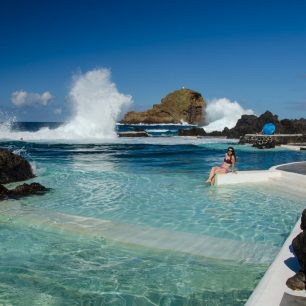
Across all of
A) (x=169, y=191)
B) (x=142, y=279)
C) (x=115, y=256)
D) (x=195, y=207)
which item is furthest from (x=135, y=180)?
(x=142, y=279)

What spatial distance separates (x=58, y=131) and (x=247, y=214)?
53.0m

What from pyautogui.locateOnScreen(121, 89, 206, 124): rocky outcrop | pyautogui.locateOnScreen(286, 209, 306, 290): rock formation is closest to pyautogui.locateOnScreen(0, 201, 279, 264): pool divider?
pyautogui.locateOnScreen(286, 209, 306, 290): rock formation

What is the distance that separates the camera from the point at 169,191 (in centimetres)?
1260

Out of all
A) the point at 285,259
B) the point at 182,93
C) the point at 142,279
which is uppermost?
the point at 182,93

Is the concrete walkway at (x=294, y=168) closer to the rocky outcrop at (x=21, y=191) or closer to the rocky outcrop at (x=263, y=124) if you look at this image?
the rocky outcrop at (x=21, y=191)

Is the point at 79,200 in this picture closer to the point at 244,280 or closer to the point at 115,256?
the point at 115,256

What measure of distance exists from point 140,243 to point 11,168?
904 centimetres

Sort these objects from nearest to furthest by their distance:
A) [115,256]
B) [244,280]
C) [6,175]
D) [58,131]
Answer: [244,280]
[115,256]
[6,175]
[58,131]

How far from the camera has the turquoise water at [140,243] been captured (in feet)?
17.1

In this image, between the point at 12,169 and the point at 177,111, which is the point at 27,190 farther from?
the point at 177,111

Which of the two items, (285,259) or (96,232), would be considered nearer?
(285,259)

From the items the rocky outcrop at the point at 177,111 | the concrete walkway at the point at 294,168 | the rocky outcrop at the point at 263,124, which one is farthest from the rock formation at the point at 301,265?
the rocky outcrop at the point at 177,111

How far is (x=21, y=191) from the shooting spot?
1175 cm

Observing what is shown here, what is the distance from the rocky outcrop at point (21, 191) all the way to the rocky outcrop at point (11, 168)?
243cm
